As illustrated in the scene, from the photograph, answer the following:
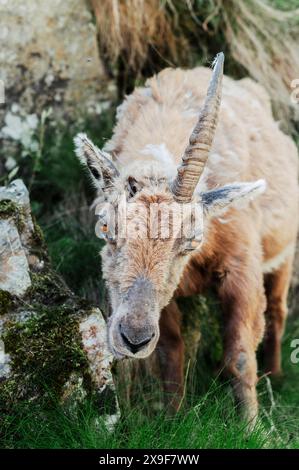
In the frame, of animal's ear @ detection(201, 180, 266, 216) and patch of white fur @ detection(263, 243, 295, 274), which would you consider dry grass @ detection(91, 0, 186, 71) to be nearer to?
patch of white fur @ detection(263, 243, 295, 274)

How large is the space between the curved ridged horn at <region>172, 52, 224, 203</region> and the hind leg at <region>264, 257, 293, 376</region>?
9.11 ft

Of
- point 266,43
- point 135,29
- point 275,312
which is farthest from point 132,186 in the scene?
point 266,43

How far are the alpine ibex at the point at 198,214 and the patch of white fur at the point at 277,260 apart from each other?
0.6 inches

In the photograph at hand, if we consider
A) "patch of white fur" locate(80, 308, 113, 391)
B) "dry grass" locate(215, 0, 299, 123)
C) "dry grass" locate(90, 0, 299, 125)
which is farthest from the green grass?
"dry grass" locate(215, 0, 299, 123)

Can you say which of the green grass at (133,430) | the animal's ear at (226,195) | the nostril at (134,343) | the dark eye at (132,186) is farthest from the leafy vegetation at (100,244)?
the animal's ear at (226,195)

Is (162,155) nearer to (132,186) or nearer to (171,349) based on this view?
(132,186)

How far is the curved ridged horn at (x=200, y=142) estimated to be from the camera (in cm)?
504

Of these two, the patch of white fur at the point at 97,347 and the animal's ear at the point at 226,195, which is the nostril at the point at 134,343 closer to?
the patch of white fur at the point at 97,347

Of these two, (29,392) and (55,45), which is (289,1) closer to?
(55,45)

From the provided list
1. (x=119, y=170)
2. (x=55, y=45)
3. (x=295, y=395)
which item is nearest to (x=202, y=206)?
(x=119, y=170)

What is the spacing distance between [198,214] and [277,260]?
2379mm

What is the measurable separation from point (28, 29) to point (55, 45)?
0.33 meters

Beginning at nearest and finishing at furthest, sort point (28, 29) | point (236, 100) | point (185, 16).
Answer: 1. point (236, 100)
2. point (28, 29)
3. point (185, 16)

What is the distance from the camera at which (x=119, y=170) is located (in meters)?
5.73
